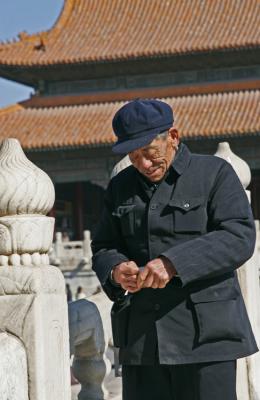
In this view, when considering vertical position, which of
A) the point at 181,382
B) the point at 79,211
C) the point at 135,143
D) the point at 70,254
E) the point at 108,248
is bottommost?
the point at 181,382

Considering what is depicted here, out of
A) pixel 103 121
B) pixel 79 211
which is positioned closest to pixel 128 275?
pixel 103 121

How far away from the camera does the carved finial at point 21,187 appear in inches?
134

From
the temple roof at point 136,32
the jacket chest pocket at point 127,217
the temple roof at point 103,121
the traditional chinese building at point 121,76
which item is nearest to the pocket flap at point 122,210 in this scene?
Result: the jacket chest pocket at point 127,217

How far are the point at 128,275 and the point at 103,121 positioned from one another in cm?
2426

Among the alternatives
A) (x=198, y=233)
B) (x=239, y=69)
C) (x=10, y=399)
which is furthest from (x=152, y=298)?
Result: (x=239, y=69)

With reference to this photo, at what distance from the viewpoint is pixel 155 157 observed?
3.23 meters

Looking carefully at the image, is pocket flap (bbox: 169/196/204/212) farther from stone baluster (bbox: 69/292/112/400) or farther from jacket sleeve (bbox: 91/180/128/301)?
stone baluster (bbox: 69/292/112/400)

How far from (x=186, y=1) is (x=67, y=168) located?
5.37 metres

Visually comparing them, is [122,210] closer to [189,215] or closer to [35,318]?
[189,215]

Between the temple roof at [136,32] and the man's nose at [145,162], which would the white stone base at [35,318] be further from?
the temple roof at [136,32]

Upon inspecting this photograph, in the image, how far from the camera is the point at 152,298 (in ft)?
10.7

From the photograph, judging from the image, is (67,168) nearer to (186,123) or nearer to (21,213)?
(186,123)

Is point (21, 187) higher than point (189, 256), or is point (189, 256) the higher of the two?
point (21, 187)

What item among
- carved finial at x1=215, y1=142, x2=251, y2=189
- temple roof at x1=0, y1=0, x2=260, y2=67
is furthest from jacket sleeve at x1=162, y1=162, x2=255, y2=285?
temple roof at x1=0, y1=0, x2=260, y2=67
